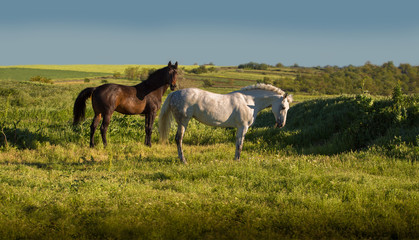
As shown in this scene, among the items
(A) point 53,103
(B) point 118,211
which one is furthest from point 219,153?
(A) point 53,103

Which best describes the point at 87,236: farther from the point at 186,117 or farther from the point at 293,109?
the point at 293,109

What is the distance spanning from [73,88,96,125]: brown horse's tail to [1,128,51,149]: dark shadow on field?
145 cm

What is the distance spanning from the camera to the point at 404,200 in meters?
6.74

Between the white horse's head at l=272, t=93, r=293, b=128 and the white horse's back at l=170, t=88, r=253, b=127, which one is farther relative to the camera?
the white horse's head at l=272, t=93, r=293, b=128

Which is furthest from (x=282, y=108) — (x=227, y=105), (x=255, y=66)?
(x=255, y=66)

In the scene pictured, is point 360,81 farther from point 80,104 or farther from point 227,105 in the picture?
point 80,104

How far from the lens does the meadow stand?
5.70 meters

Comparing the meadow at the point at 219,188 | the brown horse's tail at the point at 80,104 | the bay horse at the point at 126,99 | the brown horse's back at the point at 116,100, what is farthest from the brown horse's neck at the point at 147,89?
the meadow at the point at 219,188

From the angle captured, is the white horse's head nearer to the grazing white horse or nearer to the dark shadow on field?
the grazing white horse

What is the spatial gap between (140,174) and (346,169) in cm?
537

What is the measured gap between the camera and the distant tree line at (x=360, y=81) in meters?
31.6

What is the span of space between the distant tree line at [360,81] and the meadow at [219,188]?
1991 centimetres

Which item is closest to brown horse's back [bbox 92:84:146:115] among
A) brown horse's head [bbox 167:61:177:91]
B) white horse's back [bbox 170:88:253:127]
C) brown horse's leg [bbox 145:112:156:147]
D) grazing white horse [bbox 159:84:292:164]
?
brown horse's leg [bbox 145:112:156:147]

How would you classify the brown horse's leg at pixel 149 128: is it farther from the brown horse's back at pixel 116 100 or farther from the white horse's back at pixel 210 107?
the white horse's back at pixel 210 107
